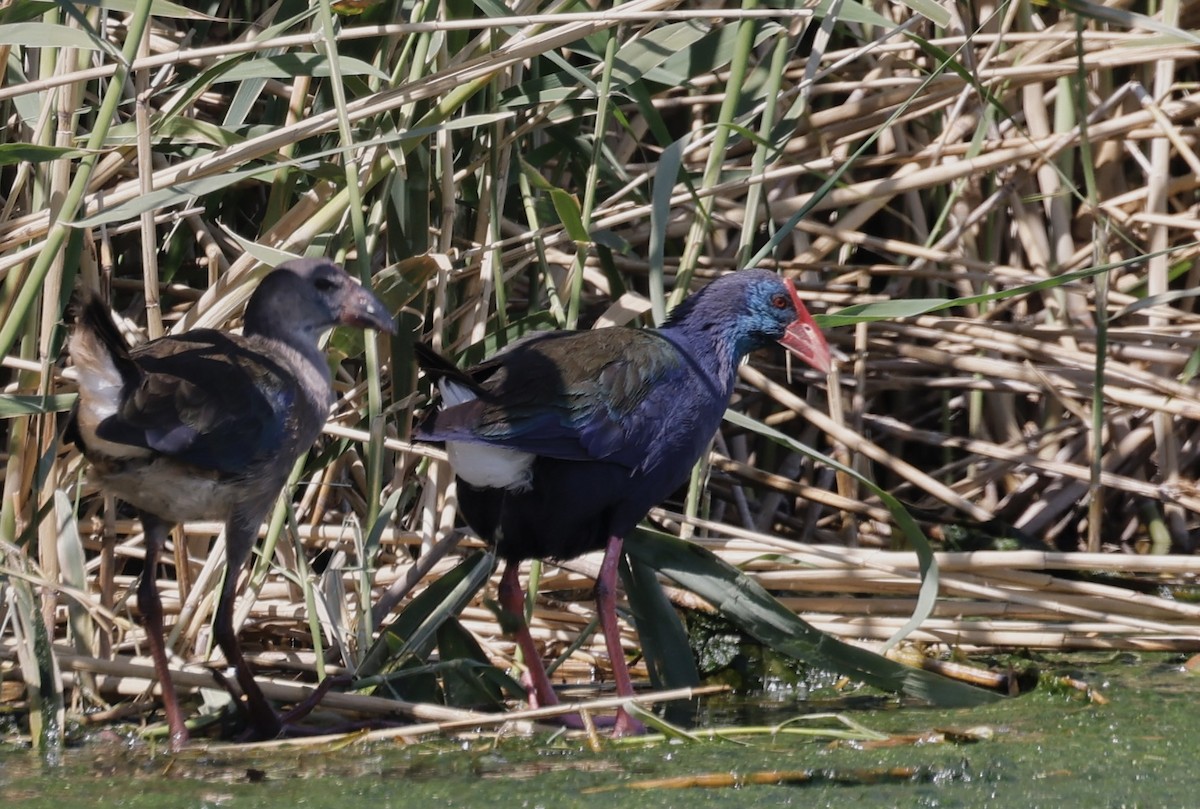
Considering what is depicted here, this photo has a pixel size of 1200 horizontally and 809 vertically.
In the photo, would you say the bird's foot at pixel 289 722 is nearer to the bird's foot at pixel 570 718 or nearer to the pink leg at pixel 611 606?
the bird's foot at pixel 570 718

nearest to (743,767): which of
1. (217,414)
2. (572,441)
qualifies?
(572,441)

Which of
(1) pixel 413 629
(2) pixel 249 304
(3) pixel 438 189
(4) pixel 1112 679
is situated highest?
(3) pixel 438 189

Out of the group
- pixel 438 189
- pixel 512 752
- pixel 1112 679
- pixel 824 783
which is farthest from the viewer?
pixel 438 189

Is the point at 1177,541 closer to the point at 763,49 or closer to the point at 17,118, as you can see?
the point at 763,49

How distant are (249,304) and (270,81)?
1.78 feet

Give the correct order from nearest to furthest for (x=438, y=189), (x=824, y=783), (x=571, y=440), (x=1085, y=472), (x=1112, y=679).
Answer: (x=824, y=783)
(x=571, y=440)
(x=1112, y=679)
(x=438, y=189)
(x=1085, y=472)

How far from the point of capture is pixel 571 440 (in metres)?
2.14

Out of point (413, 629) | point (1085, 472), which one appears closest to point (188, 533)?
point (413, 629)

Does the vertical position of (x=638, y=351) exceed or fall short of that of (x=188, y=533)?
it exceeds it

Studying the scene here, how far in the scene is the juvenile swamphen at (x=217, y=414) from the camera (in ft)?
6.24

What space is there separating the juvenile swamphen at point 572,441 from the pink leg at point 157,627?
0.41m

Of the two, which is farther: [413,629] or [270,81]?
[270,81]

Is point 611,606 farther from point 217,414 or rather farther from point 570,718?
point 217,414

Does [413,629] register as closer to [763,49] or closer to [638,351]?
[638,351]
